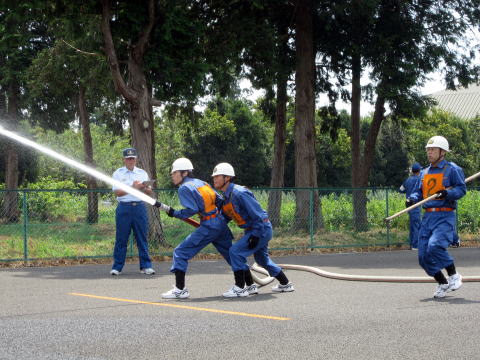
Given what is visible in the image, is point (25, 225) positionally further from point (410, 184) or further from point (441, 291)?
point (441, 291)

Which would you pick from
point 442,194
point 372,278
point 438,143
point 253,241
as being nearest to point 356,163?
point 372,278

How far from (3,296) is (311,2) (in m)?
13.3

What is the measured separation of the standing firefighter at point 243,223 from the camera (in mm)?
8781

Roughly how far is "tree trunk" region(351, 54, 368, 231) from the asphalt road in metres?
6.99

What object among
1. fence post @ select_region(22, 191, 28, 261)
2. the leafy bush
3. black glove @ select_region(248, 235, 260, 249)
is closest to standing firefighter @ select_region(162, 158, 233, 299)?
black glove @ select_region(248, 235, 260, 249)

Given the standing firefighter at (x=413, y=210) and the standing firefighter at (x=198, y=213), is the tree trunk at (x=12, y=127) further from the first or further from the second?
the standing firefighter at (x=198, y=213)

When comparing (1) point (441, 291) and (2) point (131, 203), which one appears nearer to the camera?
(1) point (441, 291)

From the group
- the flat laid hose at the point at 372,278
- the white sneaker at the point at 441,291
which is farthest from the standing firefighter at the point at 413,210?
the white sneaker at the point at 441,291

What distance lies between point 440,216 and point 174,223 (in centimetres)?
866

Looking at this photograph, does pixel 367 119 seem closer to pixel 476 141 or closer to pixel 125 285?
pixel 476 141

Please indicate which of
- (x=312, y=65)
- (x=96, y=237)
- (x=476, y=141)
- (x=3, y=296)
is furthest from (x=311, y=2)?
(x=476, y=141)

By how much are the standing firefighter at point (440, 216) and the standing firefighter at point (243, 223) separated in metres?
1.87

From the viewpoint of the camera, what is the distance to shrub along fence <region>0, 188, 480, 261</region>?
1445 cm

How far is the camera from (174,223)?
16.6 metres
